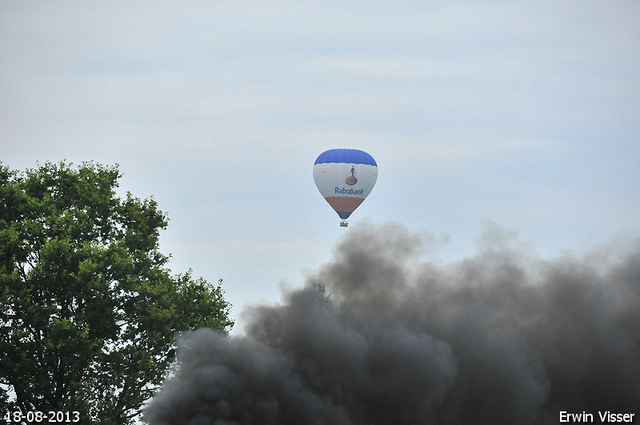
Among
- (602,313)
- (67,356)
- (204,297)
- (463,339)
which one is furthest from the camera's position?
(602,313)

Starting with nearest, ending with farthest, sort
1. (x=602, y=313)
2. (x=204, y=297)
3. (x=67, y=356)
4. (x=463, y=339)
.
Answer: (x=67, y=356), (x=204, y=297), (x=463, y=339), (x=602, y=313)

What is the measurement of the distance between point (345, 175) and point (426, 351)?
122ft

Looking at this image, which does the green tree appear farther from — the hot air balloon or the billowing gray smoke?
the hot air balloon

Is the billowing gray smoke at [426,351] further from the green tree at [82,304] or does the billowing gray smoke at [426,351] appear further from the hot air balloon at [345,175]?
the hot air balloon at [345,175]

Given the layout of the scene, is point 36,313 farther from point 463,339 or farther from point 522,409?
point 522,409

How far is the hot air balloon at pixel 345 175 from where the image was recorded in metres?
79.1

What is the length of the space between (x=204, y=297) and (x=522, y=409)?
67.5ft

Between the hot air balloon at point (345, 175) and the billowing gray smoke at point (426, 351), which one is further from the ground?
the hot air balloon at point (345, 175)

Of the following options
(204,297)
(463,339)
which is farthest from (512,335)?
(204,297)

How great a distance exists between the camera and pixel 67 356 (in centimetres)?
3809

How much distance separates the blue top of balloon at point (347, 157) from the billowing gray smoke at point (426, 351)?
30859 mm

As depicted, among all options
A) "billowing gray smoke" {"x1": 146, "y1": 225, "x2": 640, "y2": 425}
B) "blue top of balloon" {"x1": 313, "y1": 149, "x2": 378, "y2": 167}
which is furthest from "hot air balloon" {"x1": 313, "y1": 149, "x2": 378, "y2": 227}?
"billowing gray smoke" {"x1": 146, "y1": 225, "x2": 640, "y2": 425}

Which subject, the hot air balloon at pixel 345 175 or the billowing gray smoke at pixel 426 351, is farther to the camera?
the hot air balloon at pixel 345 175

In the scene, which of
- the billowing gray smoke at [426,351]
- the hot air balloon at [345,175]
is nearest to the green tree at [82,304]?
the billowing gray smoke at [426,351]
